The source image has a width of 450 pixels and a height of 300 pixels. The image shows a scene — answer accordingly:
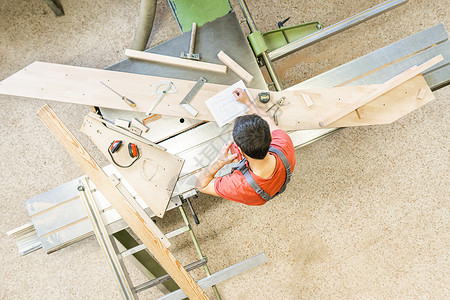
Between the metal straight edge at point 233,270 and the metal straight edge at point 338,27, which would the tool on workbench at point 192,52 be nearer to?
the metal straight edge at point 338,27

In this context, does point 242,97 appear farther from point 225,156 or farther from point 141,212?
point 141,212

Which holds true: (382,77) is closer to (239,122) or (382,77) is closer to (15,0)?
(239,122)

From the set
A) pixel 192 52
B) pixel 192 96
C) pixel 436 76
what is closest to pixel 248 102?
pixel 192 96

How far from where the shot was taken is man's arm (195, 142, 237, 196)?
163 cm

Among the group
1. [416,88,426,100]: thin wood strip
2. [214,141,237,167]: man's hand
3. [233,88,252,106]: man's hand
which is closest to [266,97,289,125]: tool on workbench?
[233,88,252,106]: man's hand

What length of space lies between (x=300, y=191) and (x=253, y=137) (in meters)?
1.34

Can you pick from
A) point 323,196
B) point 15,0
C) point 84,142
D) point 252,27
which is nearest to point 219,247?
point 323,196

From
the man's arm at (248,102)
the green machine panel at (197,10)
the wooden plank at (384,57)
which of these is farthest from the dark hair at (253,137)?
the green machine panel at (197,10)

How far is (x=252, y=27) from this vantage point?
6.44 feet

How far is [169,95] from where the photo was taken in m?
1.90

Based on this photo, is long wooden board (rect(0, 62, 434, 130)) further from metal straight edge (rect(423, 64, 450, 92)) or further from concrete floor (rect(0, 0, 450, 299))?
concrete floor (rect(0, 0, 450, 299))

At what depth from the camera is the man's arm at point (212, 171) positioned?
5.35 feet

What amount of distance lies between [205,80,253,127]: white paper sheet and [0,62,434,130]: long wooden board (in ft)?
0.11

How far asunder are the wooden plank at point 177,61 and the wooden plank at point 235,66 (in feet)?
0.14
